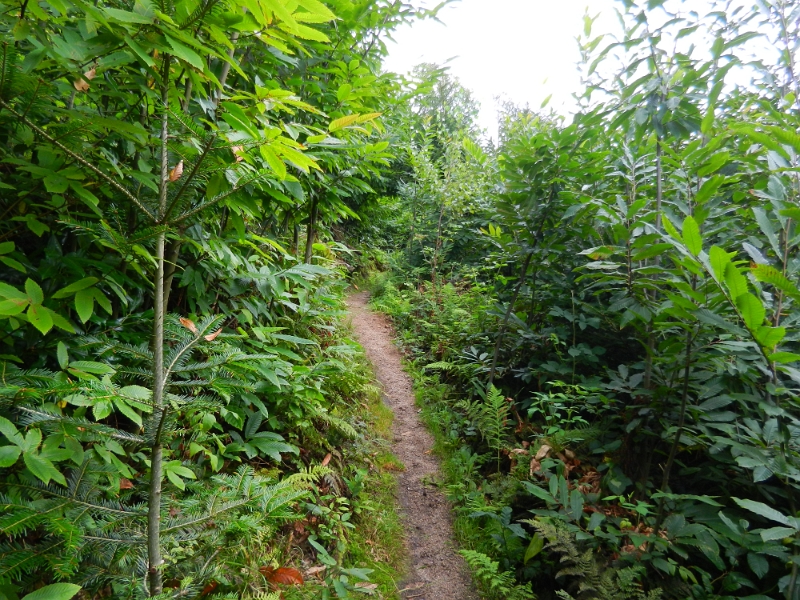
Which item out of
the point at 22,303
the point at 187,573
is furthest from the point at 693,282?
the point at 22,303

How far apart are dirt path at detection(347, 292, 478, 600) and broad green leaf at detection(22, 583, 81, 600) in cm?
251

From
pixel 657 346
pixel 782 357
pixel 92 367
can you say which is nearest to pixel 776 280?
pixel 782 357

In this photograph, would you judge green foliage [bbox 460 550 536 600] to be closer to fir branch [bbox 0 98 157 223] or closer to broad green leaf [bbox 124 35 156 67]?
fir branch [bbox 0 98 157 223]

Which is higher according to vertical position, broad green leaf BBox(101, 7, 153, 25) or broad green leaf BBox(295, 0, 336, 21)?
broad green leaf BBox(295, 0, 336, 21)

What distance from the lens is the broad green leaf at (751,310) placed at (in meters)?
1.70

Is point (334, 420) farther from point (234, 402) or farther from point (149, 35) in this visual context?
point (149, 35)

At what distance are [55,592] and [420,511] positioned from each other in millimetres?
3317

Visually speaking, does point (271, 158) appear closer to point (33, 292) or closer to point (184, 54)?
point (184, 54)

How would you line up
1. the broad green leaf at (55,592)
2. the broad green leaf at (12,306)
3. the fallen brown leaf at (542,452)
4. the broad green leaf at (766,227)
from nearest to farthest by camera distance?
the broad green leaf at (55,592), the broad green leaf at (12,306), the broad green leaf at (766,227), the fallen brown leaf at (542,452)

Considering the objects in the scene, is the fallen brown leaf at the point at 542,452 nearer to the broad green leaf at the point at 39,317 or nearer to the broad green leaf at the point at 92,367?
the broad green leaf at the point at 92,367

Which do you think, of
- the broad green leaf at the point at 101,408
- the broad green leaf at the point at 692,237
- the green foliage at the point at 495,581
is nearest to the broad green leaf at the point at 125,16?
the broad green leaf at the point at 101,408

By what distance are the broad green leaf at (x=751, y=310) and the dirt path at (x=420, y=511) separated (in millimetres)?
2647

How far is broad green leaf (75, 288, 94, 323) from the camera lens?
1.49 metres

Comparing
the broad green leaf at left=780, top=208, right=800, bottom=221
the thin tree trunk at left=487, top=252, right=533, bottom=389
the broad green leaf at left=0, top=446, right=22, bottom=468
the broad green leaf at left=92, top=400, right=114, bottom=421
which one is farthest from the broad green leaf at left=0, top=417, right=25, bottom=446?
the thin tree trunk at left=487, top=252, right=533, bottom=389
